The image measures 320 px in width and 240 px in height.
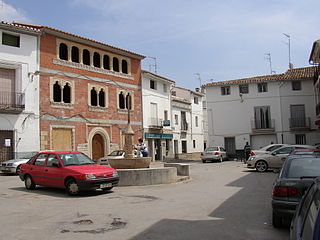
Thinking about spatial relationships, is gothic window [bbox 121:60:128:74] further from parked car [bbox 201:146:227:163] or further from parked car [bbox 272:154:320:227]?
parked car [bbox 272:154:320:227]

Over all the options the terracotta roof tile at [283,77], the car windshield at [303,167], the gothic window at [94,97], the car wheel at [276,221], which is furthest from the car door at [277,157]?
the terracotta roof tile at [283,77]

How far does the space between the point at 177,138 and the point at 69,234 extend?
33682 millimetres

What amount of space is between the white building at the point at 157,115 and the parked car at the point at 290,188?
27.0 m

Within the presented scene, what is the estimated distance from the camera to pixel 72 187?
1079cm

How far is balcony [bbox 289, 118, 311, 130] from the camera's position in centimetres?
3458

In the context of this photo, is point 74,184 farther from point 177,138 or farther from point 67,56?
point 177,138

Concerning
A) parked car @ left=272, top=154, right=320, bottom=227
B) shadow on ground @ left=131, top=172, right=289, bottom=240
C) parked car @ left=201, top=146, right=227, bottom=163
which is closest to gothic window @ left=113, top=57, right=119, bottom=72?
parked car @ left=201, top=146, right=227, bottom=163

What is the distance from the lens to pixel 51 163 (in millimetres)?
11656

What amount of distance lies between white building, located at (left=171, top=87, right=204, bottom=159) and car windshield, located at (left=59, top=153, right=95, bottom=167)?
26.9 m

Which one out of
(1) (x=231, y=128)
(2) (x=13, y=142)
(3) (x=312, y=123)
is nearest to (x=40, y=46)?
(2) (x=13, y=142)

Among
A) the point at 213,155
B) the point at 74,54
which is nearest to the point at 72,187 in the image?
the point at 74,54

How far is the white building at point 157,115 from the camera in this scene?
33656 millimetres

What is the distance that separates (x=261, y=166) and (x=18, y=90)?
16.5 meters

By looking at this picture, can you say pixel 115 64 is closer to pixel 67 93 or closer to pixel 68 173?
pixel 67 93
